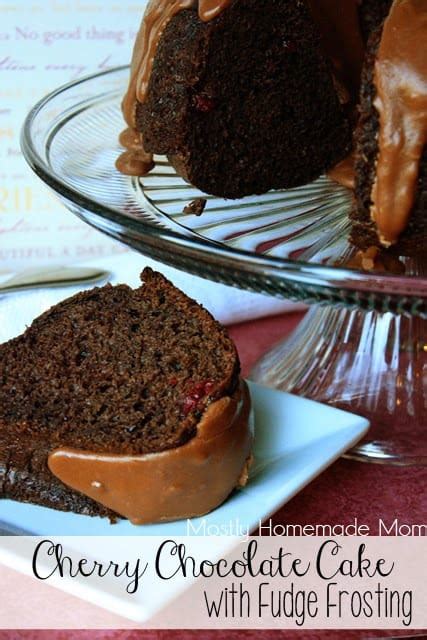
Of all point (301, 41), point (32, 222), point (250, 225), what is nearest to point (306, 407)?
point (250, 225)

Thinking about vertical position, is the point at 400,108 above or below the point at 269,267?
above

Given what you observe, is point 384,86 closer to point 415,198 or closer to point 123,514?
point 415,198

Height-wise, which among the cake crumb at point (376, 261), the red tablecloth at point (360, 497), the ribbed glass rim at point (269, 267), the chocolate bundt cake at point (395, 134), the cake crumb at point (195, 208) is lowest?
the red tablecloth at point (360, 497)

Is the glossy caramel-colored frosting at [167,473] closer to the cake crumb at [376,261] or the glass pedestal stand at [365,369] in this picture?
the cake crumb at [376,261]

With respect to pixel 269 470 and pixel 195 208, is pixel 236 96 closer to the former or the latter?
pixel 195 208

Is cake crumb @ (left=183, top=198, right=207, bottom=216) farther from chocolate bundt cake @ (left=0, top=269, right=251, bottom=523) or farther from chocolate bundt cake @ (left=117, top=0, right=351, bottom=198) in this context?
chocolate bundt cake @ (left=0, top=269, right=251, bottom=523)

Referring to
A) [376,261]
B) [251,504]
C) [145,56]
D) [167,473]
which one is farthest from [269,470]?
[145,56]

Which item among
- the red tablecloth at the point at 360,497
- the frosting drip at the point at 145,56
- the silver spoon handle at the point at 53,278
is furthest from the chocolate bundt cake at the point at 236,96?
the red tablecloth at the point at 360,497
